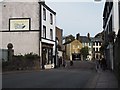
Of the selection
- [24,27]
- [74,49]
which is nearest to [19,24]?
[24,27]

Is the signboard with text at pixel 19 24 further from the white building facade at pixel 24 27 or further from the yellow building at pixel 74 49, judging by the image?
the yellow building at pixel 74 49

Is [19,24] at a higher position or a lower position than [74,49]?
higher

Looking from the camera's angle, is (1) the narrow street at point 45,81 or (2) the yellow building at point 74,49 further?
(2) the yellow building at point 74,49

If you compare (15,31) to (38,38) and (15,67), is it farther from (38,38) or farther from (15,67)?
(15,67)

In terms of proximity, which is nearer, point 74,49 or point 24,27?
point 24,27

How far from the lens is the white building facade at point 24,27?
156 ft

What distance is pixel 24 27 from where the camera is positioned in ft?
159

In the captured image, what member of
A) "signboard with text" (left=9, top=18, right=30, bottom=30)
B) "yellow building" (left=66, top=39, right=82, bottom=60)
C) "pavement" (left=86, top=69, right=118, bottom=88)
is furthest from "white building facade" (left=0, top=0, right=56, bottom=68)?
"yellow building" (left=66, top=39, right=82, bottom=60)

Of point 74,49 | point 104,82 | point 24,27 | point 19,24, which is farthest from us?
point 74,49

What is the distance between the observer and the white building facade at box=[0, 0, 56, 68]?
156ft

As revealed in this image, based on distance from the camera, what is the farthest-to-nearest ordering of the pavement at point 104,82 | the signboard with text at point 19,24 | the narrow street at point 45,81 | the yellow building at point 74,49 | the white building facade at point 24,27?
1. the yellow building at point 74,49
2. the signboard with text at point 19,24
3. the white building facade at point 24,27
4. the pavement at point 104,82
5. the narrow street at point 45,81

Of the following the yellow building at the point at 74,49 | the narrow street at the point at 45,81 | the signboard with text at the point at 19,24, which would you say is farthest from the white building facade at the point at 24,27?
the yellow building at the point at 74,49

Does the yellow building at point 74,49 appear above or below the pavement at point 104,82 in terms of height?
above

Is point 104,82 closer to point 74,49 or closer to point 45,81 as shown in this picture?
point 45,81
